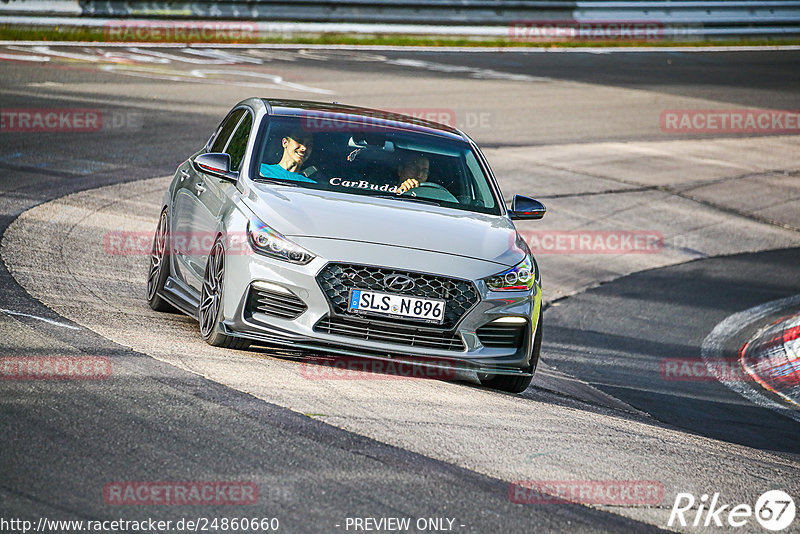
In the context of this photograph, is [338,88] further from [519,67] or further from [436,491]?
[436,491]

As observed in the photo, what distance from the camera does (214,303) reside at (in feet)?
25.1

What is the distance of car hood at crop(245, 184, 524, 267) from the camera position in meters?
7.39

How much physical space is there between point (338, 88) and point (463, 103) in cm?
233

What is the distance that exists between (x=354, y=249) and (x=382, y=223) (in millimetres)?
415

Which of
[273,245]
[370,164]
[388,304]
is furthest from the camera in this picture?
[370,164]

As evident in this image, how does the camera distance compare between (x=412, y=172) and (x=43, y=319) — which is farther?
(x=412, y=172)

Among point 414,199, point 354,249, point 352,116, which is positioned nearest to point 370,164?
point 414,199

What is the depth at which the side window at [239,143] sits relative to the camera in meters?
8.56

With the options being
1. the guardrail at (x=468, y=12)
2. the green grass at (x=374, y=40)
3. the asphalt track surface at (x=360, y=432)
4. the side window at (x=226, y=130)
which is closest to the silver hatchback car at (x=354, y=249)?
the side window at (x=226, y=130)

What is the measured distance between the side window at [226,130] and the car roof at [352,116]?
0.36m

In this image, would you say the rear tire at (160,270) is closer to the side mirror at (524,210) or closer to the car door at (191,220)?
the car door at (191,220)

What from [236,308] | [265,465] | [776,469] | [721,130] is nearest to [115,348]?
[236,308]

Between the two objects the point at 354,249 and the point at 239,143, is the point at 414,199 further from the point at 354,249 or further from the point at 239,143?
the point at 239,143

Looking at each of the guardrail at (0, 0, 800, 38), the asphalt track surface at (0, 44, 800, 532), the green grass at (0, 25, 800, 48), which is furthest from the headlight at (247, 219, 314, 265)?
the guardrail at (0, 0, 800, 38)
